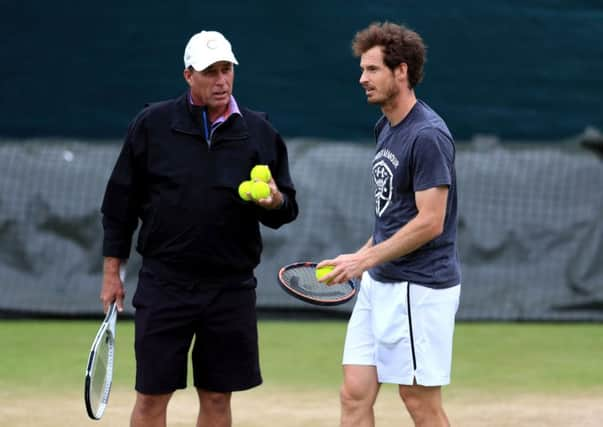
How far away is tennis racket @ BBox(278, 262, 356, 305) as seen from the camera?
4.48 meters

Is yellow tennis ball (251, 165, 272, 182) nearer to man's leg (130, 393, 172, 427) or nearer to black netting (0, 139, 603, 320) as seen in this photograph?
man's leg (130, 393, 172, 427)

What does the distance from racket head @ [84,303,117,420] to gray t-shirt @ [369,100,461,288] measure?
99 centimetres

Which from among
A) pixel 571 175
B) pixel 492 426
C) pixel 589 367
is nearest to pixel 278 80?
pixel 571 175

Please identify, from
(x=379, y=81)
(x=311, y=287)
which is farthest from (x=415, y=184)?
(x=311, y=287)

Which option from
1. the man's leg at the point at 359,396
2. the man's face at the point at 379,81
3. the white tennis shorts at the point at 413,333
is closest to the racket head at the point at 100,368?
the man's leg at the point at 359,396

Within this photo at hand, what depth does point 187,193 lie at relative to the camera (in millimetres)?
4516

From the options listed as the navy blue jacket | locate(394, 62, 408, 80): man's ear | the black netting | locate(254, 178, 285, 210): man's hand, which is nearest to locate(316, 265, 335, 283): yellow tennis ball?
locate(254, 178, 285, 210): man's hand

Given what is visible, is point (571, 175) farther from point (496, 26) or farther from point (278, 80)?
point (278, 80)

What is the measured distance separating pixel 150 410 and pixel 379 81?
141 centimetres

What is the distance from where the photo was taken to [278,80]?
9203 millimetres

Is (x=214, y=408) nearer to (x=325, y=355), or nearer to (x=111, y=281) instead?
(x=111, y=281)

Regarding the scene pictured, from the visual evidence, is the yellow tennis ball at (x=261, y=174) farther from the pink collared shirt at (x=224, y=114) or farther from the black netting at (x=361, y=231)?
the black netting at (x=361, y=231)

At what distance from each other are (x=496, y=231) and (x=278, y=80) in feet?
6.30

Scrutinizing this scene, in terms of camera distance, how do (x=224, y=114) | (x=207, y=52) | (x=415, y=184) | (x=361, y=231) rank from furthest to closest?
(x=361, y=231), (x=224, y=114), (x=207, y=52), (x=415, y=184)
